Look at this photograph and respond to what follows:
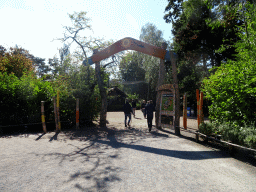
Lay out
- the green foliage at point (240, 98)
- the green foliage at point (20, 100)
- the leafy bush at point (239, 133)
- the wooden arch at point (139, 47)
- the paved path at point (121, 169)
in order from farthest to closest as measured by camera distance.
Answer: the wooden arch at point (139, 47)
the green foliage at point (20, 100)
the green foliage at point (240, 98)
the leafy bush at point (239, 133)
the paved path at point (121, 169)

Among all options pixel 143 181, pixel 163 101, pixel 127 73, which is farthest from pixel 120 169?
pixel 127 73

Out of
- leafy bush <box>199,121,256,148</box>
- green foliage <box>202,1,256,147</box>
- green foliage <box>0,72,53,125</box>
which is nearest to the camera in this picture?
leafy bush <box>199,121,256,148</box>

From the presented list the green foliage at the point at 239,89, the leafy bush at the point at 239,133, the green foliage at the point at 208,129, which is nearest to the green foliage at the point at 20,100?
the green foliage at the point at 208,129

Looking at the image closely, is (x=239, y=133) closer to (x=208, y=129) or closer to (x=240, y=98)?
(x=240, y=98)

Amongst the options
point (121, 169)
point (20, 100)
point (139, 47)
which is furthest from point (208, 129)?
point (20, 100)

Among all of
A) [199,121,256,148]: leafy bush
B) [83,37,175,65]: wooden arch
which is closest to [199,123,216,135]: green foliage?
[199,121,256,148]: leafy bush

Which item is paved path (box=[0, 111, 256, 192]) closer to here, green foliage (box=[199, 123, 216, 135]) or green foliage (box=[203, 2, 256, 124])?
green foliage (box=[199, 123, 216, 135])

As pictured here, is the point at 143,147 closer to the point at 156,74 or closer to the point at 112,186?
the point at 112,186

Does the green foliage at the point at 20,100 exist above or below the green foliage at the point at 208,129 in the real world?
above

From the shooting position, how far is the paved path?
13.2 feet

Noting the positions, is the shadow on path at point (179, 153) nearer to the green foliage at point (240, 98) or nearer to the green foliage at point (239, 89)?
the green foliage at point (240, 98)

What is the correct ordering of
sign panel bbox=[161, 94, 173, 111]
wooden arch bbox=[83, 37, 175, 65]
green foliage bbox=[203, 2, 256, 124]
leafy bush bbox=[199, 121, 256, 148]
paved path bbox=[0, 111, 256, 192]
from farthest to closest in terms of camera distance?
wooden arch bbox=[83, 37, 175, 65] < sign panel bbox=[161, 94, 173, 111] < green foliage bbox=[203, 2, 256, 124] < leafy bush bbox=[199, 121, 256, 148] < paved path bbox=[0, 111, 256, 192]

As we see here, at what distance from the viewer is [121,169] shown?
16.2ft

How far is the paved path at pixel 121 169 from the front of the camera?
13.2ft
